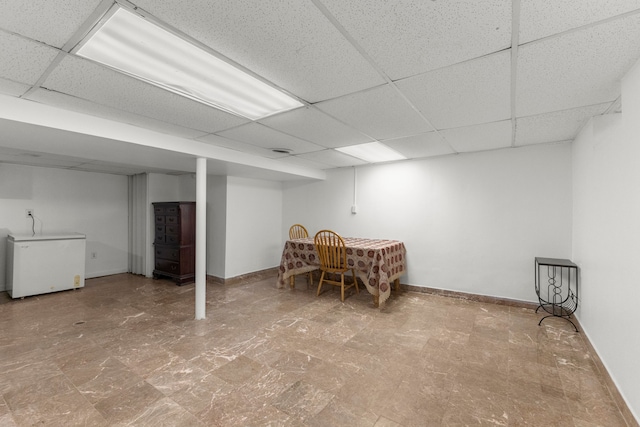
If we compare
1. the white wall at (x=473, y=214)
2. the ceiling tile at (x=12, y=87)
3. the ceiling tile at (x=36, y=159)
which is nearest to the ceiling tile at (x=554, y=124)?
the white wall at (x=473, y=214)

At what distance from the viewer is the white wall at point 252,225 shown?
489 centimetres

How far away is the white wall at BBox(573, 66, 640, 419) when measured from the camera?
1581 millimetres

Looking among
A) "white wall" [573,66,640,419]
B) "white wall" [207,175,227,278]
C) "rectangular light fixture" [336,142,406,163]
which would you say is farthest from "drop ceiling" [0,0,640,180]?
"white wall" [207,175,227,278]

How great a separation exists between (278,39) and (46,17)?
3.18ft

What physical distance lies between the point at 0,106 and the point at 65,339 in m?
2.09

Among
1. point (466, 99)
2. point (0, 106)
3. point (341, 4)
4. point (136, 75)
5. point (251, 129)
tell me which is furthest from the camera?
point (251, 129)

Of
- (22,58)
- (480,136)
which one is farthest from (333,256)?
(22,58)

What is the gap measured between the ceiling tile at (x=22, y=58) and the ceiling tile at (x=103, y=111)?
22cm

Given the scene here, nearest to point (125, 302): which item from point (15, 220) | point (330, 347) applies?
point (15, 220)

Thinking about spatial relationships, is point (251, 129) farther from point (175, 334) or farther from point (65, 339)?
point (65, 339)

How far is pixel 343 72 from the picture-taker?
164 centimetres

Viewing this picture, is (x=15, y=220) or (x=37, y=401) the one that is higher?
(x=15, y=220)

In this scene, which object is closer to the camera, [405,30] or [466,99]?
[405,30]

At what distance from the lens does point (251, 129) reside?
2707mm
